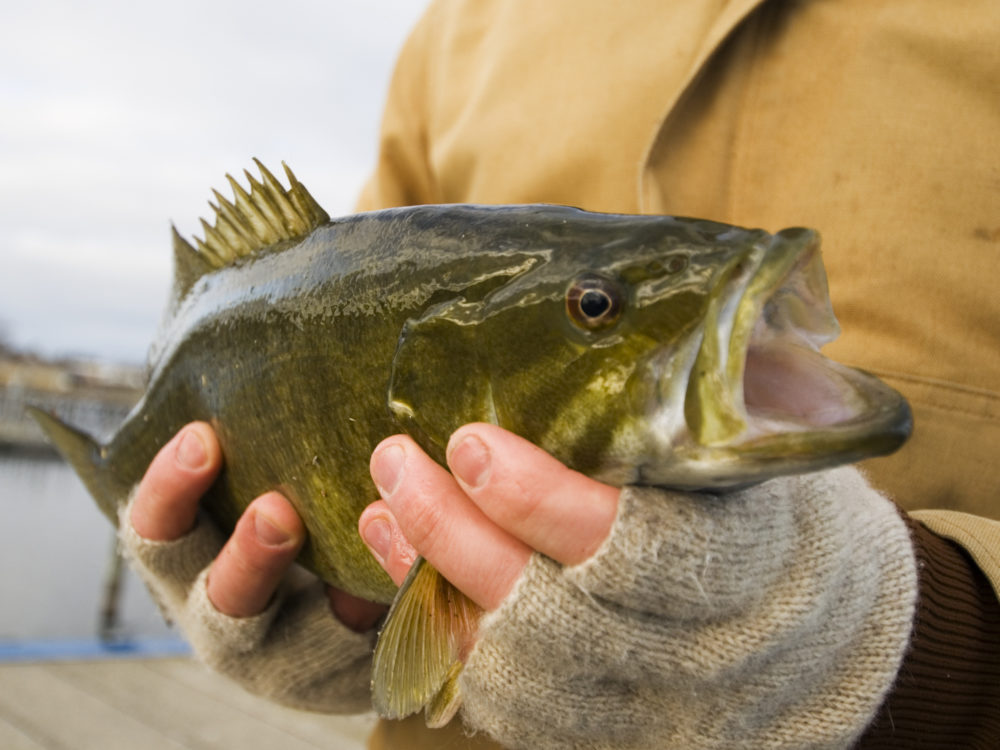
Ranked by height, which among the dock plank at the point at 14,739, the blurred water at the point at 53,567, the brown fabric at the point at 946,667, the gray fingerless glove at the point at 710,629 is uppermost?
the gray fingerless glove at the point at 710,629

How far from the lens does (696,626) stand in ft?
3.71

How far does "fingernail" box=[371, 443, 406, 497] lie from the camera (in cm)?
125

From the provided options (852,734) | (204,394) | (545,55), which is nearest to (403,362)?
(204,394)

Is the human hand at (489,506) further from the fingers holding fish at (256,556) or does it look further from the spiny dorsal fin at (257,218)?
the spiny dorsal fin at (257,218)

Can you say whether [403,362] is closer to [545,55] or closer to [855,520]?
[855,520]

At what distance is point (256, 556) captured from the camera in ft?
5.57

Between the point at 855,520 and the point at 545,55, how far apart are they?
1.37 m

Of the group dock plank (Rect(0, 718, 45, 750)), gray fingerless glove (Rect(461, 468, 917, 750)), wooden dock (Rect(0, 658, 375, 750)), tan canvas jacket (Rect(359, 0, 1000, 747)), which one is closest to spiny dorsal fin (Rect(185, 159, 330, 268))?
tan canvas jacket (Rect(359, 0, 1000, 747))

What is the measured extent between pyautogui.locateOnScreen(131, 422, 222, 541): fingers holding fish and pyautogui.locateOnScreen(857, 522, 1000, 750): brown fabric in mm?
1373

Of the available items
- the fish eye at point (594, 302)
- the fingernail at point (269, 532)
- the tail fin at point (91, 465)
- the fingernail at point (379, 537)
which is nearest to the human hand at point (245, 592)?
the fingernail at point (269, 532)

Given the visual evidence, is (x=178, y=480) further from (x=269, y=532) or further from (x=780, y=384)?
(x=780, y=384)

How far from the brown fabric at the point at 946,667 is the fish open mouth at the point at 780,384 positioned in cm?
45

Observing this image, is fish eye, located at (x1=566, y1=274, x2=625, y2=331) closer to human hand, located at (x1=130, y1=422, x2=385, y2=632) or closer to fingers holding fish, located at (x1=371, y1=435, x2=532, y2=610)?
fingers holding fish, located at (x1=371, y1=435, x2=532, y2=610)

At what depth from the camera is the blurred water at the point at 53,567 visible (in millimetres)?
12906
